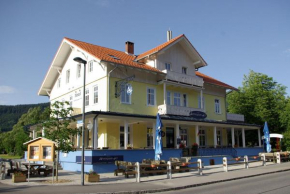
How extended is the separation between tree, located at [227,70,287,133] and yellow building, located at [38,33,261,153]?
579cm

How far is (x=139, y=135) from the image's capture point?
2345 cm

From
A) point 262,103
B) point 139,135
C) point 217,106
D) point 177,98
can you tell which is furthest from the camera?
point 262,103

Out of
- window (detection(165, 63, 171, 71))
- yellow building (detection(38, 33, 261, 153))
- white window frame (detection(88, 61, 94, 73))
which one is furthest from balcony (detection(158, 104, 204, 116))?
white window frame (detection(88, 61, 94, 73))

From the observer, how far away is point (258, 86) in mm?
38781

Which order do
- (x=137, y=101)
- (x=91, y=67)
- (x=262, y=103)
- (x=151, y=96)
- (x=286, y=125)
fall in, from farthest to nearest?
1. (x=262, y=103)
2. (x=286, y=125)
3. (x=151, y=96)
4. (x=91, y=67)
5. (x=137, y=101)

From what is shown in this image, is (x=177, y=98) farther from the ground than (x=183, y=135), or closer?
farther from the ground

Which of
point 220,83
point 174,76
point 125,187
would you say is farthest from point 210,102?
point 125,187

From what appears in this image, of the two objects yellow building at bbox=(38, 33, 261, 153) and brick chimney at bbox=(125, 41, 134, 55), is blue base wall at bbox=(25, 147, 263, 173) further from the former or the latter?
brick chimney at bbox=(125, 41, 134, 55)

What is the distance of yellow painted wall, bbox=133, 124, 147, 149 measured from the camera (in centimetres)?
2317

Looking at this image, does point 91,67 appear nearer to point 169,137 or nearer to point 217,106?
point 169,137

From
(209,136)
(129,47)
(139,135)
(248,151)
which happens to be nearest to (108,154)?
(139,135)

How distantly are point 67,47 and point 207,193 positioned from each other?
20.4 m

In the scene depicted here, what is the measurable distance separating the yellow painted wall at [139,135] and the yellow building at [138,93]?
8 cm

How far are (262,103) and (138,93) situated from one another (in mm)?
19690
